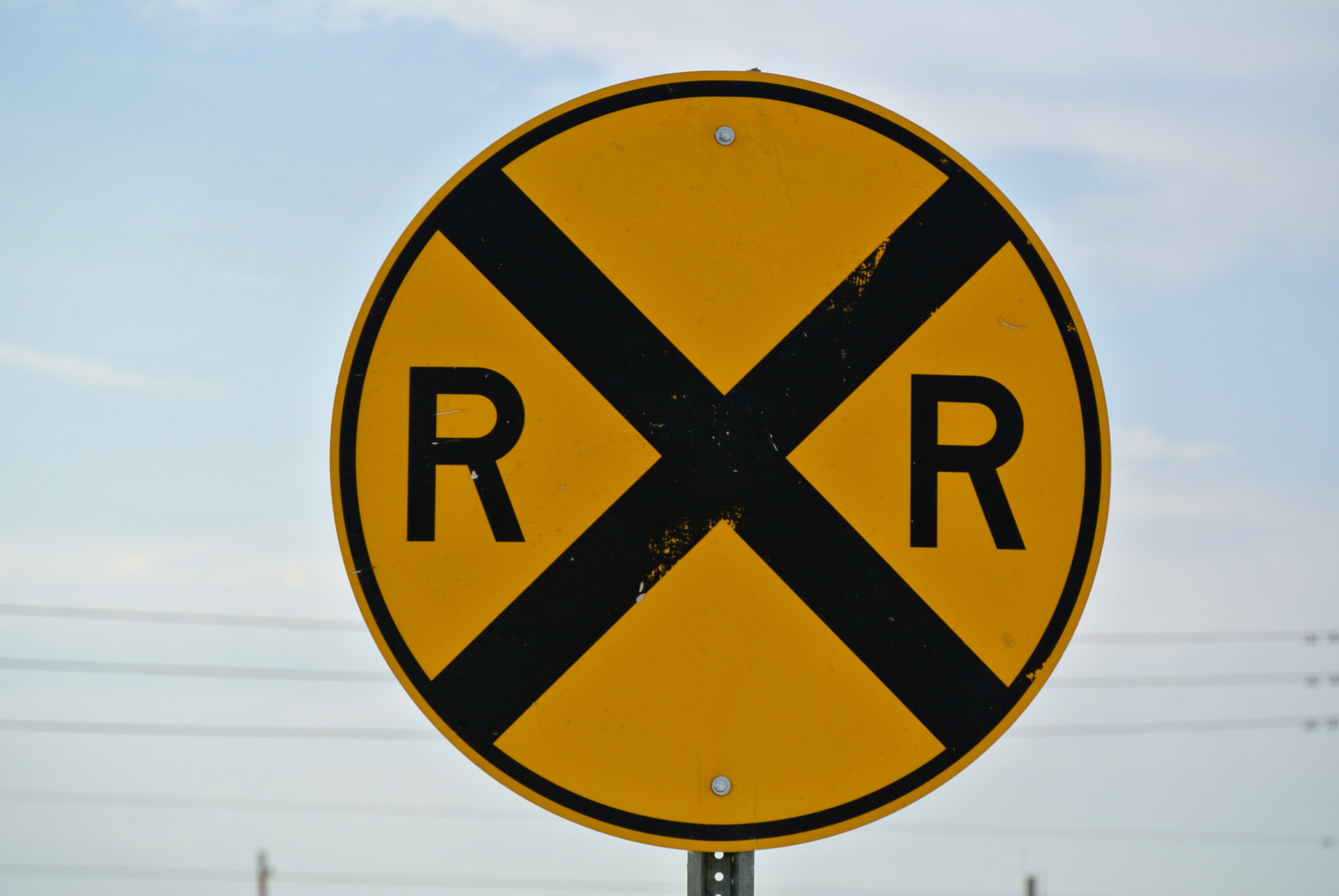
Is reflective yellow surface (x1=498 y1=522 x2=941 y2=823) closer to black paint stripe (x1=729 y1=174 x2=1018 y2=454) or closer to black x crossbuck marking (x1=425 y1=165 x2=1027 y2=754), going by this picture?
black x crossbuck marking (x1=425 y1=165 x2=1027 y2=754)

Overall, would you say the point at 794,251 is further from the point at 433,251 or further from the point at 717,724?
the point at 717,724

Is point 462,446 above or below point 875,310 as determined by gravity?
below

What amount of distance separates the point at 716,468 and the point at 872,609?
0.22 meters

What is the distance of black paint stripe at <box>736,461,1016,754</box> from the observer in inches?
52.2

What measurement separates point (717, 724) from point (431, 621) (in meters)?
0.32

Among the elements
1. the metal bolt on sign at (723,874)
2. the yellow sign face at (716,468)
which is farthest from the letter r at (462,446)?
the metal bolt on sign at (723,874)

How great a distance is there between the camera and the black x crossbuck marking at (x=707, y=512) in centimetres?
132

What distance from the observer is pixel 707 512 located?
1.33m

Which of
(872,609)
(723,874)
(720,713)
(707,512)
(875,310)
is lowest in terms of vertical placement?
(723,874)

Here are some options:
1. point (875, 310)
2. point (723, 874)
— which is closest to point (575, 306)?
point (875, 310)

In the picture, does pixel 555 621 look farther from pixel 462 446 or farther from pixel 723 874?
pixel 723 874

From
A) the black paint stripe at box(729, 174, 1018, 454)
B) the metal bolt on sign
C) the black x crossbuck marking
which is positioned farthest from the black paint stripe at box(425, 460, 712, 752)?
the metal bolt on sign

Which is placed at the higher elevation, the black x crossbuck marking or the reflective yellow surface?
the black x crossbuck marking

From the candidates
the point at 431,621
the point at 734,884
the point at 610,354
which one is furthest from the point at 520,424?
the point at 734,884
